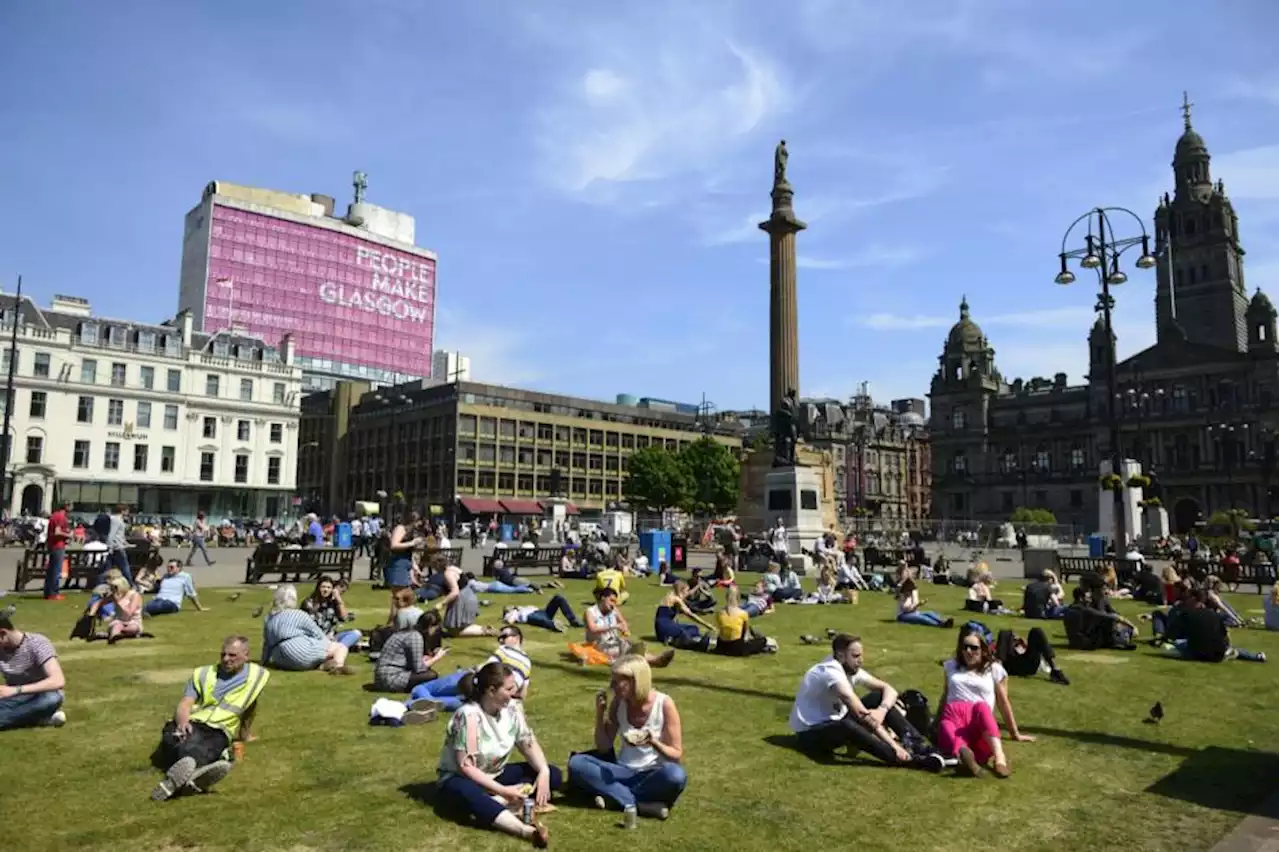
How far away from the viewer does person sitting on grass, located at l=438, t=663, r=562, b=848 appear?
231 inches

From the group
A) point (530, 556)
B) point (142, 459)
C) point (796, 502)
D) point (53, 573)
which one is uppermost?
point (142, 459)

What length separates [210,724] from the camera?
6.79 m

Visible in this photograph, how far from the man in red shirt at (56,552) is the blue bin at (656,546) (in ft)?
60.1

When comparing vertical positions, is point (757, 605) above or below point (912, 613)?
above

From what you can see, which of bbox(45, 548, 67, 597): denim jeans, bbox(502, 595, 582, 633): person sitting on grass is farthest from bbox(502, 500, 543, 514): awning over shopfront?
bbox(502, 595, 582, 633): person sitting on grass

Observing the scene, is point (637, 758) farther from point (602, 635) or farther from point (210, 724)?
point (602, 635)

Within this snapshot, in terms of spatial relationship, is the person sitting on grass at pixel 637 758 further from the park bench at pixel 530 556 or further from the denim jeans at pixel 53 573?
the park bench at pixel 530 556

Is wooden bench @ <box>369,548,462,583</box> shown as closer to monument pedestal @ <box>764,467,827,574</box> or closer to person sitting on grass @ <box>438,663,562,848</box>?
person sitting on grass @ <box>438,663,562,848</box>

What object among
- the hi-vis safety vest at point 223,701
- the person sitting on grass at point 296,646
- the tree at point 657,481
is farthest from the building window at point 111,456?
the hi-vis safety vest at point 223,701

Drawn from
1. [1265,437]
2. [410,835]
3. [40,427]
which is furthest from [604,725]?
[1265,437]

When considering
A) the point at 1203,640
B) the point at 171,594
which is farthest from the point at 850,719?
the point at 171,594

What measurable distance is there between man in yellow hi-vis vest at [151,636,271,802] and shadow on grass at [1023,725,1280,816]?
23.4ft

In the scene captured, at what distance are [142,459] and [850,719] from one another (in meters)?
69.4

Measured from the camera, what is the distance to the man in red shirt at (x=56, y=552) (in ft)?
62.5
